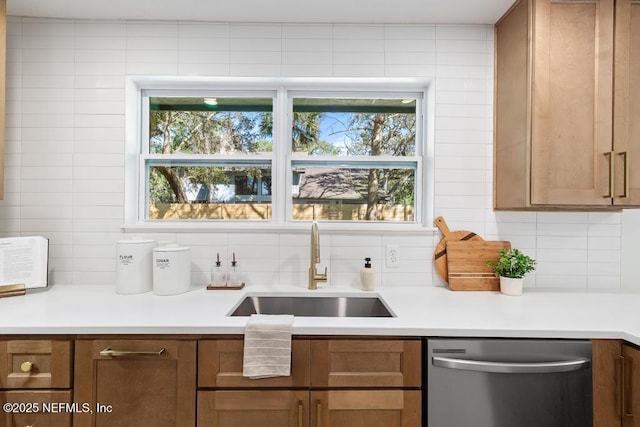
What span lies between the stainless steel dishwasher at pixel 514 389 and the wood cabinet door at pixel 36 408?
1.27 metres

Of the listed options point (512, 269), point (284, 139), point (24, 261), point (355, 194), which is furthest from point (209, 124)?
point (512, 269)

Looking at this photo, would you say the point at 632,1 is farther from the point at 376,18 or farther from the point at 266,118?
the point at 266,118

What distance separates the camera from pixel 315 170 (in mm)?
2010

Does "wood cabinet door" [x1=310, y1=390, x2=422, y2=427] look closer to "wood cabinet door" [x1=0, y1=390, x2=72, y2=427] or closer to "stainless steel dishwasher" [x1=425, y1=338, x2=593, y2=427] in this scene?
"stainless steel dishwasher" [x1=425, y1=338, x2=593, y2=427]

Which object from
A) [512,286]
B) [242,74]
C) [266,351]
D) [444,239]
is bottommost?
[266,351]

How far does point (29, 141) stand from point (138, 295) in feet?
3.45

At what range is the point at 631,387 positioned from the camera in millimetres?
1153

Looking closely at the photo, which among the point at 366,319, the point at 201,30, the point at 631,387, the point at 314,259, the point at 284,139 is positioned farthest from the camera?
the point at 284,139

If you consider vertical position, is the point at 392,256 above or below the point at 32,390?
above

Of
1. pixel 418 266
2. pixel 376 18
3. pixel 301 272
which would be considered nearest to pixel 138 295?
pixel 301 272

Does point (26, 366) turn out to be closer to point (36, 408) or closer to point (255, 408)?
point (36, 408)

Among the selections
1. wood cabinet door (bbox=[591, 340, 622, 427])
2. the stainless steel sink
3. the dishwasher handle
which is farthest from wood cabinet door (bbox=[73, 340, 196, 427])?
wood cabinet door (bbox=[591, 340, 622, 427])

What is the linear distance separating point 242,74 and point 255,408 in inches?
62.4

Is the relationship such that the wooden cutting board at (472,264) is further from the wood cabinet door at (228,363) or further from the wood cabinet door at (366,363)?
the wood cabinet door at (228,363)
